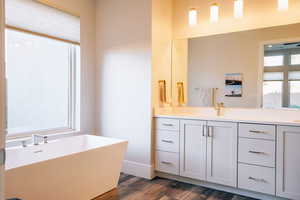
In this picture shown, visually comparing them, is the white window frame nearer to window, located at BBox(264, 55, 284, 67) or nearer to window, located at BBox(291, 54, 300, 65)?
window, located at BBox(264, 55, 284, 67)

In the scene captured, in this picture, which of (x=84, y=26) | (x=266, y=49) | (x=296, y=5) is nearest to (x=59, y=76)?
(x=84, y=26)

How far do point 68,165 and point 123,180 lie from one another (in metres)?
1.20

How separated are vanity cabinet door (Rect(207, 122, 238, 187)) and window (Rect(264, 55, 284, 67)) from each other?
38.0 inches

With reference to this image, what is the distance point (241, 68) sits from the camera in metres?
3.21

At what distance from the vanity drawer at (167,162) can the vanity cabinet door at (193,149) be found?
0.08m

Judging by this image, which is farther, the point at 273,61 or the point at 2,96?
the point at 273,61

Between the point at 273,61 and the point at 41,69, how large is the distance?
3.08 metres

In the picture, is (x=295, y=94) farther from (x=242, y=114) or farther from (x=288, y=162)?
(x=288, y=162)

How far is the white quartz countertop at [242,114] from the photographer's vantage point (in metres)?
2.81

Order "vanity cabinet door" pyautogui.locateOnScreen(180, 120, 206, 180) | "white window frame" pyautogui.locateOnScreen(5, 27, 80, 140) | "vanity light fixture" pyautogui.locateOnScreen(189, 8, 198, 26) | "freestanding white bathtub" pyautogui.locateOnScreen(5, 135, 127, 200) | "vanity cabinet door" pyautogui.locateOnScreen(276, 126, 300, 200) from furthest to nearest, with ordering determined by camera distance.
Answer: "white window frame" pyautogui.locateOnScreen(5, 27, 80, 140)
"vanity light fixture" pyautogui.locateOnScreen(189, 8, 198, 26)
"vanity cabinet door" pyautogui.locateOnScreen(180, 120, 206, 180)
"vanity cabinet door" pyautogui.locateOnScreen(276, 126, 300, 200)
"freestanding white bathtub" pyautogui.locateOnScreen(5, 135, 127, 200)

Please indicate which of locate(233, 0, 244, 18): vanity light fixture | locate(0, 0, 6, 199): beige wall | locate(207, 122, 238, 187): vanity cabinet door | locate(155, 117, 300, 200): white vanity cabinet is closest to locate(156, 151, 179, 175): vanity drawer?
locate(155, 117, 300, 200): white vanity cabinet

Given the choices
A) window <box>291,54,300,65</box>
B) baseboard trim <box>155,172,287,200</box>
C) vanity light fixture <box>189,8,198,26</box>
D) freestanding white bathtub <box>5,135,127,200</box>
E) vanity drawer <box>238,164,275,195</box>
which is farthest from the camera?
vanity light fixture <box>189,8,198,26</box>

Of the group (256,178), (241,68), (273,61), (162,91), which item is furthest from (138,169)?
(273,61)

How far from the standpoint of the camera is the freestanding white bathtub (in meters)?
1.94
